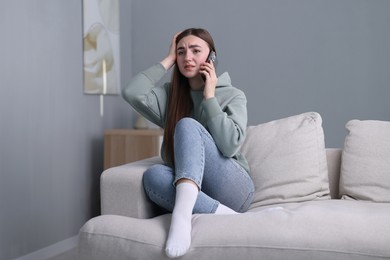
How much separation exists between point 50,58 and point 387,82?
7.09 ft

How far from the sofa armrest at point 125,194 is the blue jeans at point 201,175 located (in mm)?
39

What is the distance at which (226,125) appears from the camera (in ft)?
7.39

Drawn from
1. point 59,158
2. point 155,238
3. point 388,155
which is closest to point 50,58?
point 59,158

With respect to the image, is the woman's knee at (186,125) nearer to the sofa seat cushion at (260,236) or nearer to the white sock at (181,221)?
the white sock at (181,221)

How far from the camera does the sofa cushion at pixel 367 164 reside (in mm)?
2471

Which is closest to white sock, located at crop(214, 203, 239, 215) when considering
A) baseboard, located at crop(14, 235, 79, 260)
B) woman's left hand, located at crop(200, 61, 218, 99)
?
woman's left hand, located at crop(200, 61, 218, 99)

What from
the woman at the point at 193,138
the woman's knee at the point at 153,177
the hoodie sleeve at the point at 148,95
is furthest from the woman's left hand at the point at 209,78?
the woman's knee at the point at 153,177

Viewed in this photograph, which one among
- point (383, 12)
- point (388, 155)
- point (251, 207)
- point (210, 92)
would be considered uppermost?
point (383, 12)

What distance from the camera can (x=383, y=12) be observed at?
380 centimetres

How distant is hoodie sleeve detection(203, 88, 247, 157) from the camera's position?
2256mm

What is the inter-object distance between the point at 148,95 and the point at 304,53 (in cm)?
177

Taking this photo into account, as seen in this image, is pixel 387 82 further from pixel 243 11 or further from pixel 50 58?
pixel 50 58

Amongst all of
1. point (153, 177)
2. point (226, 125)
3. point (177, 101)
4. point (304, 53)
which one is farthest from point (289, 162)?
point (304, 53)

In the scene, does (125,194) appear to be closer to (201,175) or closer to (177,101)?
(201,175)
